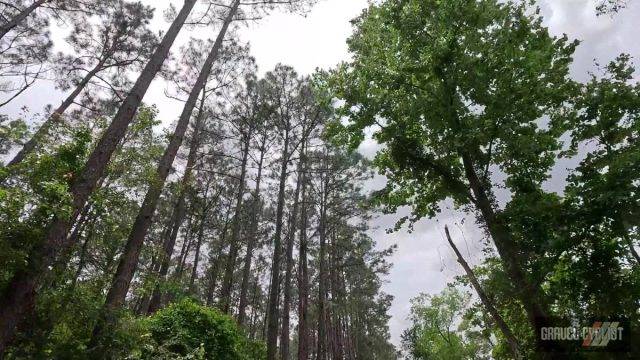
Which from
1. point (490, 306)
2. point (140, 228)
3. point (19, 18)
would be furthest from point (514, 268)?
point (19, 18)

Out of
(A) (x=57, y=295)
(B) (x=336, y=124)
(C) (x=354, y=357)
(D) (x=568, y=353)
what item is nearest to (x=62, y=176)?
(A) (x=57, y=295)

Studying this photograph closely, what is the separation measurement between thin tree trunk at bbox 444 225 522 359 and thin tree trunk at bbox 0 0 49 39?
16553mm

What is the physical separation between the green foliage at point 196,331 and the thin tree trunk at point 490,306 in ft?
23.0

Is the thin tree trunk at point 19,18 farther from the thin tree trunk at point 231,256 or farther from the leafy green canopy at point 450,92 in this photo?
the leafy green canopy at point 450,92

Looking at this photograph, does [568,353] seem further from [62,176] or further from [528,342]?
[62,176]

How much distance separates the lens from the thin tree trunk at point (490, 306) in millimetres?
9788

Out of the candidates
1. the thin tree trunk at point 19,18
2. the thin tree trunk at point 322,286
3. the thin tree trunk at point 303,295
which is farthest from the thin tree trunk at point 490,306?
the thin tree trunk at point 19,18

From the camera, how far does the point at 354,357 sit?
36219mm

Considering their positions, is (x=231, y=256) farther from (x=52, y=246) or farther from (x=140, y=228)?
(x=52, y=246)

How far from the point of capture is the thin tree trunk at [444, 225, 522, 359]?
32.1ft

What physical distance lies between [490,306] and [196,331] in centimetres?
796

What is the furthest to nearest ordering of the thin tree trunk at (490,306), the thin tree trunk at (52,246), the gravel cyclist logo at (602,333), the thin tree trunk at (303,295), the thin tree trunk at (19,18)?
1. the thin tree trunk at (303,295)
2. the thin tree trunk at (19,18)
3. the thin tree trunk at (490,306)
4. the gravel cyclist logo at (602,333)
5. the thin tree trunk at (52,246)

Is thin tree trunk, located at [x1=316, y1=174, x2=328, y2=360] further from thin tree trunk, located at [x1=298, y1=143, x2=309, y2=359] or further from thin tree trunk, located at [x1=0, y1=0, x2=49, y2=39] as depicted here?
thin tree trunk, located at [x1=0, y1=0, x2=49, y2=39]

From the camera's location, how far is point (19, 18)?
14031 millimetres
